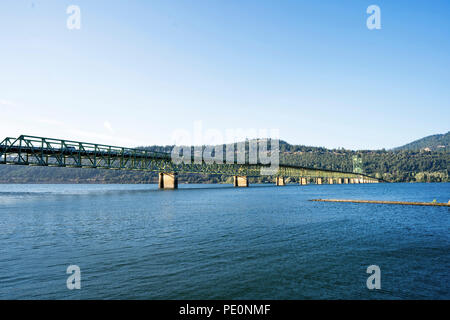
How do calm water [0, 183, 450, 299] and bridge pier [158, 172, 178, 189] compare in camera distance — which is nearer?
calm water [0, 183, 450, 299]

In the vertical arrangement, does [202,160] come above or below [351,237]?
above

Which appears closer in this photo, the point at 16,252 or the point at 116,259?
the point at 116,259

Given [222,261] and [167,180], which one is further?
[167,180]

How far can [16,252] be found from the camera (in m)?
23.8

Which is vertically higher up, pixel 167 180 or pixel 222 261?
pixel 222 261

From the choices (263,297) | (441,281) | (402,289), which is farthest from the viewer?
(441,281)

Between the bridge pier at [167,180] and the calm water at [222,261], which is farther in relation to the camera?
the bridge pier at [167,180]

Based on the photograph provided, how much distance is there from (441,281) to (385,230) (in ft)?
65.9

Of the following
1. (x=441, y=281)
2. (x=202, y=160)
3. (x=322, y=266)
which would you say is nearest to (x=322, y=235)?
(x=322, y=266)
